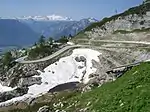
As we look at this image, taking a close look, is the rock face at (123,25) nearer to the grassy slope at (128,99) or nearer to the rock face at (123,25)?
the rock face at (123,25)

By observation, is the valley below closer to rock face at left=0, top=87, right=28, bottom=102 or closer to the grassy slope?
rock face at left=0, top=87, right=28, bottom=102

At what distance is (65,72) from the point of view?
103812 millimetres

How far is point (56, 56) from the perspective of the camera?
390 ft

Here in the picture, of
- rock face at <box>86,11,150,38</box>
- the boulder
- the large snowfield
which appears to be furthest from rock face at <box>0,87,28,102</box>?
rock face at <box>86,11,150,38</box>

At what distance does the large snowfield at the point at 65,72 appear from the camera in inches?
3656

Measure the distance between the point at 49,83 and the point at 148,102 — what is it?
239 feet

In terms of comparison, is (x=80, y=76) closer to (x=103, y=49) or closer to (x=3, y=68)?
(x=103, y=49)

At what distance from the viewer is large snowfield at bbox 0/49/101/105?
92.9 metres

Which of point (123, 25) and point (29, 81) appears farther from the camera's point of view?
point (123, 25)

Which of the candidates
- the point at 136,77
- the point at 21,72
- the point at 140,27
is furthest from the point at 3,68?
the point at 136,77

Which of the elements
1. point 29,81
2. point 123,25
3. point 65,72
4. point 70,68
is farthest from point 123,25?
point 29,81

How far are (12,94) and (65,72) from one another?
19.0 m

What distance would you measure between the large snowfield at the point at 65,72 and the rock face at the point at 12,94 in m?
1.60

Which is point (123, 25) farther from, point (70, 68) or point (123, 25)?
point (70, 68)
